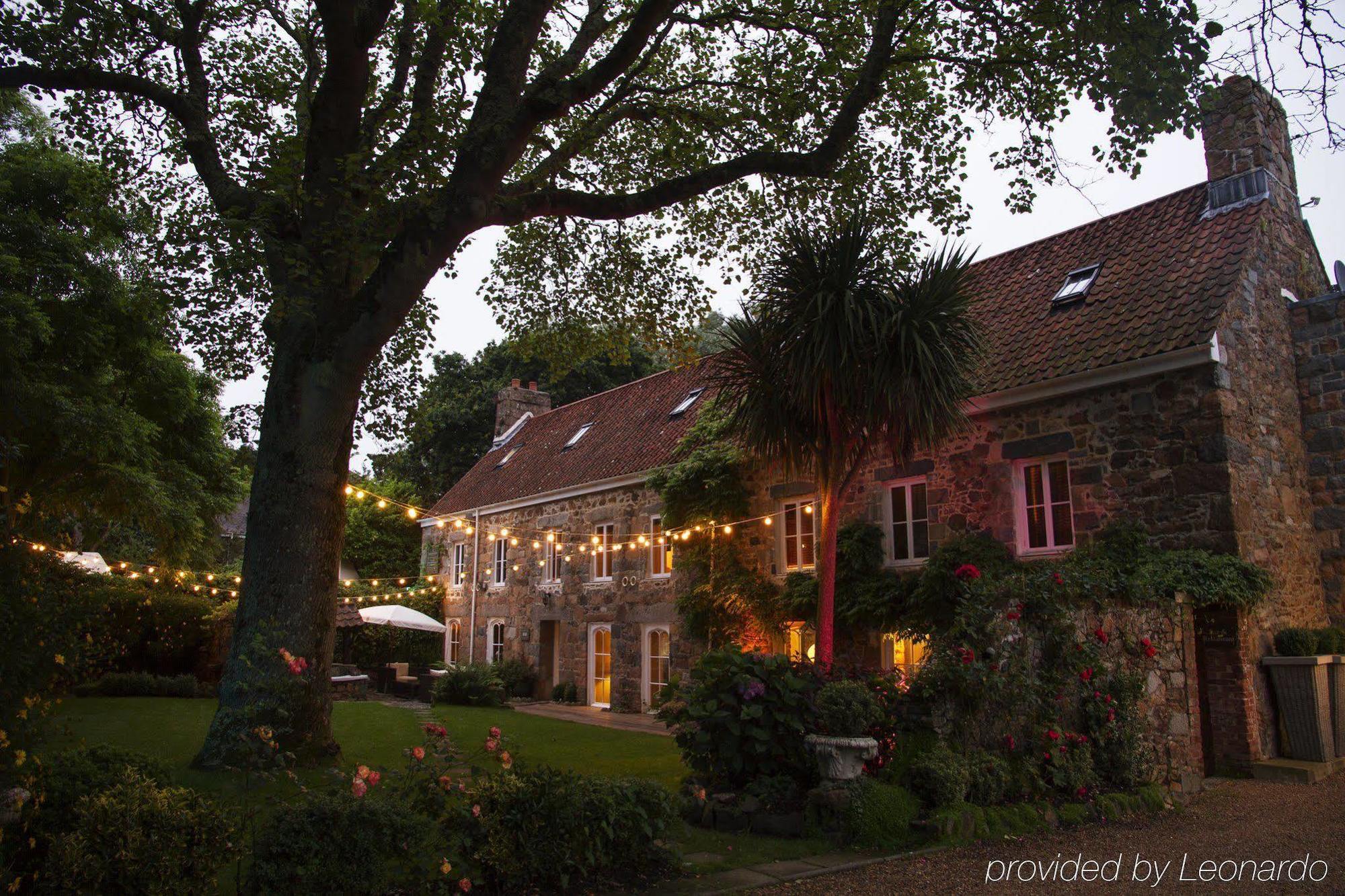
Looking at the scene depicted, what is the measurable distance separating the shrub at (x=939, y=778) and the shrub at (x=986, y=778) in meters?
0.08

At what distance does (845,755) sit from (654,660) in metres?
10.6

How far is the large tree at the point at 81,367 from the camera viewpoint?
12.4 meters

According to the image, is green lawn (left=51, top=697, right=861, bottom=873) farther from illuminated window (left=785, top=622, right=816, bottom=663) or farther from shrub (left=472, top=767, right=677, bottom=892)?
illuminated window (left=785, top=622, right=816, bottom=663)

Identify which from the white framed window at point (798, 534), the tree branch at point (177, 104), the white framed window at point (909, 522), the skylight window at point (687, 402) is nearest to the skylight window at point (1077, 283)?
the white framed window at point (909, 522)

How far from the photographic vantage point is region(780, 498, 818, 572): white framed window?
45.8 feet

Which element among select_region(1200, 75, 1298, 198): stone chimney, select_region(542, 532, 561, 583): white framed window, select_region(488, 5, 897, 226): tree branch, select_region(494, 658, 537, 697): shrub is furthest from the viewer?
select_region(542, 532, 561, 583): white framed window

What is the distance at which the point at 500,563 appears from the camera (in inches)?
864

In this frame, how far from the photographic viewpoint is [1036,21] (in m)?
7.95

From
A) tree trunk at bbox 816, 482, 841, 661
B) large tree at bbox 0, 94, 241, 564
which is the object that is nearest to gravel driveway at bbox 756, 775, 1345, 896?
tree trunk at bbox 816, 482, 841, 661

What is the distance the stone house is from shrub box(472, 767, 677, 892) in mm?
5792

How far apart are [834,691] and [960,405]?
16.5 ft

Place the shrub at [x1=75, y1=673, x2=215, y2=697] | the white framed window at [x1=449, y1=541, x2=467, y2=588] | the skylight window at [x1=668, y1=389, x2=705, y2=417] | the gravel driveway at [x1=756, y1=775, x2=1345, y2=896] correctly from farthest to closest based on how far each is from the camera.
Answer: the white framed window at [x1=449, y1=541, x2=467, y2=588], the skylight window at [x1=668, y1=389, x2=705, y2=417], the shrub at [x1=75, y1=673, x2=215, y2=697], the gravel driveway at [x1=756, y1=775, x2=1345, y2=896]

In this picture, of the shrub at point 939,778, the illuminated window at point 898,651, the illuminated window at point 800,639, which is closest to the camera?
the shrub at point 939,778

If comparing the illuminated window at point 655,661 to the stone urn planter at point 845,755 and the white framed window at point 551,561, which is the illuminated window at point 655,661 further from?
the stone urn planter at point 845,755
